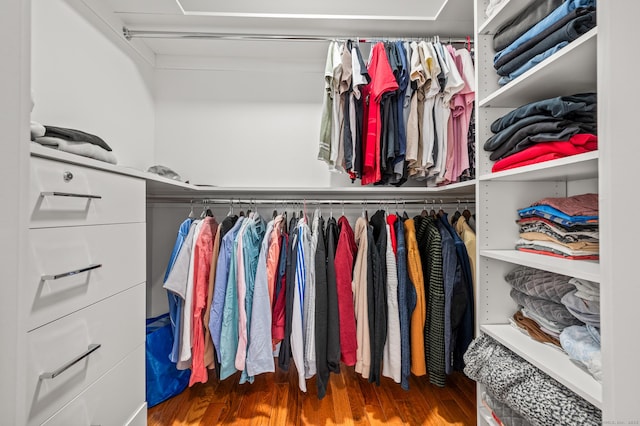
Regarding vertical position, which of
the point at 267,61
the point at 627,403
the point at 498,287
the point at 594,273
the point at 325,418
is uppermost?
the point at 267,61

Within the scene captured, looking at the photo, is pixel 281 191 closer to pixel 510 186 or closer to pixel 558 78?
pixel 510 186

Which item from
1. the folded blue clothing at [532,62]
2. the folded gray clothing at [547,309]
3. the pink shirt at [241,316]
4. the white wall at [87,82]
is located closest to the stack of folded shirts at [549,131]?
the folded blue clothing at [532,62]

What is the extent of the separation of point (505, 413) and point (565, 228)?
2.28ft

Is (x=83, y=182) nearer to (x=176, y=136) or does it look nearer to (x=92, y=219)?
(x=92, y=219)

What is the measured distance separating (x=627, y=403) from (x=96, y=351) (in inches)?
55.3

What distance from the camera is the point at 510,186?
1218mm

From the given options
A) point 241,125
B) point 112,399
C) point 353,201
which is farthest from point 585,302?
point 241,125

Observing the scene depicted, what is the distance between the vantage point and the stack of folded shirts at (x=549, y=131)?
35.3 inches

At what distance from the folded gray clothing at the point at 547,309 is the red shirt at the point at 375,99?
0.85 meters

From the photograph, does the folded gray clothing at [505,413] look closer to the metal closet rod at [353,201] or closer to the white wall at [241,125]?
the metal closet rod at [353,201]

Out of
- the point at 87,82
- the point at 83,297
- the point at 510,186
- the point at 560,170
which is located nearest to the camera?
the point at 83,297

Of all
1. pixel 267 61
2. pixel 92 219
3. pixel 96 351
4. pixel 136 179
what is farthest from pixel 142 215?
pixel 267 61

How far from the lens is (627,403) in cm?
67

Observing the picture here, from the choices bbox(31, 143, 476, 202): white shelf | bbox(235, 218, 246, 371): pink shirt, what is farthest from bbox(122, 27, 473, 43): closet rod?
bbox(235, 218, 246, 371): pink shirt
